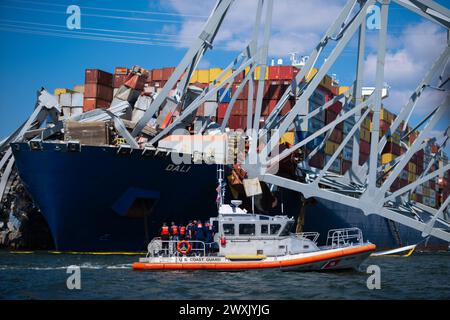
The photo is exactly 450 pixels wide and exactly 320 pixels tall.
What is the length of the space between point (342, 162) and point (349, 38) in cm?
2355

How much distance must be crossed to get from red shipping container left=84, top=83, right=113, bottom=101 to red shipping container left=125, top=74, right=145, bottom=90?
506 centimetres

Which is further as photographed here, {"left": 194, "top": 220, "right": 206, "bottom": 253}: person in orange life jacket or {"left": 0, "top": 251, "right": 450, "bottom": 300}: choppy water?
{"left": 194, "top": 220, "right": 206, "bottom": 253}: person in orange life jacket

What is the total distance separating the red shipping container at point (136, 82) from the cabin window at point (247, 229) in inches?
856

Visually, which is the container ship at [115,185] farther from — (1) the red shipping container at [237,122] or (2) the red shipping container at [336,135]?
(2) the red shipping container at [336,135]

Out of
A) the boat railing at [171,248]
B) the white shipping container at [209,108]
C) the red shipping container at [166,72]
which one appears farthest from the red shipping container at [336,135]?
the boat railing at [171,248]

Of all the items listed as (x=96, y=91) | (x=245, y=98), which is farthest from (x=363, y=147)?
→ (x=96, y=91)

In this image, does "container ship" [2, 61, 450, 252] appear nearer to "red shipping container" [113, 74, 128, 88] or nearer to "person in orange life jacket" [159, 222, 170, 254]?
"red shipping container" [113, 74, 128, 88]

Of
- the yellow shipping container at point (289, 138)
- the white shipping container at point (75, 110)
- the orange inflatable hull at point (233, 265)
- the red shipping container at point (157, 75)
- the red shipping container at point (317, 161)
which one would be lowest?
the orange inflatable hull at point (233, 265)

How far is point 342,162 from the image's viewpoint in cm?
6222

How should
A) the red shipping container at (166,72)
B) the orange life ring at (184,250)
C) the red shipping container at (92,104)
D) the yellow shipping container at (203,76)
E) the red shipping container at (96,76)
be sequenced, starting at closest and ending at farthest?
the orange life ring at (184,250) → the red shipping container at (92,104) → the red shipping container at (96,76) → the red shipping container at (166,72) → the yellow shipping container at (203,76)

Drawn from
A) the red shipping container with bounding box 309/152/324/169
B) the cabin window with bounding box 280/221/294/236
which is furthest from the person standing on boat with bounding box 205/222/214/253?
the red shipping container with bounding box 309/152/324/169

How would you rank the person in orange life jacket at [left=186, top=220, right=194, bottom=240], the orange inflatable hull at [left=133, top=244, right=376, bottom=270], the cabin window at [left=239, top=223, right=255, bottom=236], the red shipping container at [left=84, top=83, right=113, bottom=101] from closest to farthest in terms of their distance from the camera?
the orange inflatable hull at [left=133, top=244, right=376, bottom=270]
the cabin window at [left=239, top=223, right=255, bottom=236]
the person in orange life jacket at [left=186, top=220, right=194, bottom=240]
the red shipping container at [left=84, top=83, right=113, bottom=101]

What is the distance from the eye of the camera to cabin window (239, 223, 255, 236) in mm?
28875

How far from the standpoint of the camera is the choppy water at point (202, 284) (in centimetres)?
2245
